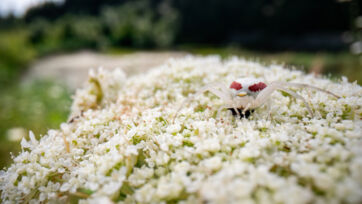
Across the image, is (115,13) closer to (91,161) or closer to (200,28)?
(200,28)

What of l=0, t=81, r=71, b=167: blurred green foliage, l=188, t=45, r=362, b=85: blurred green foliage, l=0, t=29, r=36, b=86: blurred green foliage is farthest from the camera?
l=0, t=29, r=36, b=86: blurred green foliage

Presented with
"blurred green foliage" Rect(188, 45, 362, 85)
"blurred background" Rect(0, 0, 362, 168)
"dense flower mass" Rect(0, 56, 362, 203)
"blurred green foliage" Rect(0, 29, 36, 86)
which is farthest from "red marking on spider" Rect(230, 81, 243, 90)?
"blurred green foliage" Rect(0, 29, 36, 86)

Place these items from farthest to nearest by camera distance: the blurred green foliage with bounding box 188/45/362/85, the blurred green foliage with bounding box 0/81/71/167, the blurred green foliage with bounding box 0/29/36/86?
the blurred green foliage with bounding box 0/29/36/86
the blurred green foliage with bounding box 0/81/71/167
the blurred green foliage with bounding box 188/45/362/85

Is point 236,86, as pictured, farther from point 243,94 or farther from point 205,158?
point 205,158

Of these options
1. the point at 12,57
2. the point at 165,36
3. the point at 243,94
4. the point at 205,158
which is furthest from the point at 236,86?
the point at 165,36

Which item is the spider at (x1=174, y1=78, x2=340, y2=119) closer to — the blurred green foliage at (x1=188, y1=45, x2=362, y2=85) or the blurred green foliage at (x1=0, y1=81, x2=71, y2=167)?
the blurred green foliage at (x1=188, y1=45, x2=362, y2=85)

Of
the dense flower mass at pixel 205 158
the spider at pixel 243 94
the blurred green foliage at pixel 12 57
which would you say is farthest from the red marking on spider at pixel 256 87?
the blurred green foliage at pixel 12 57
